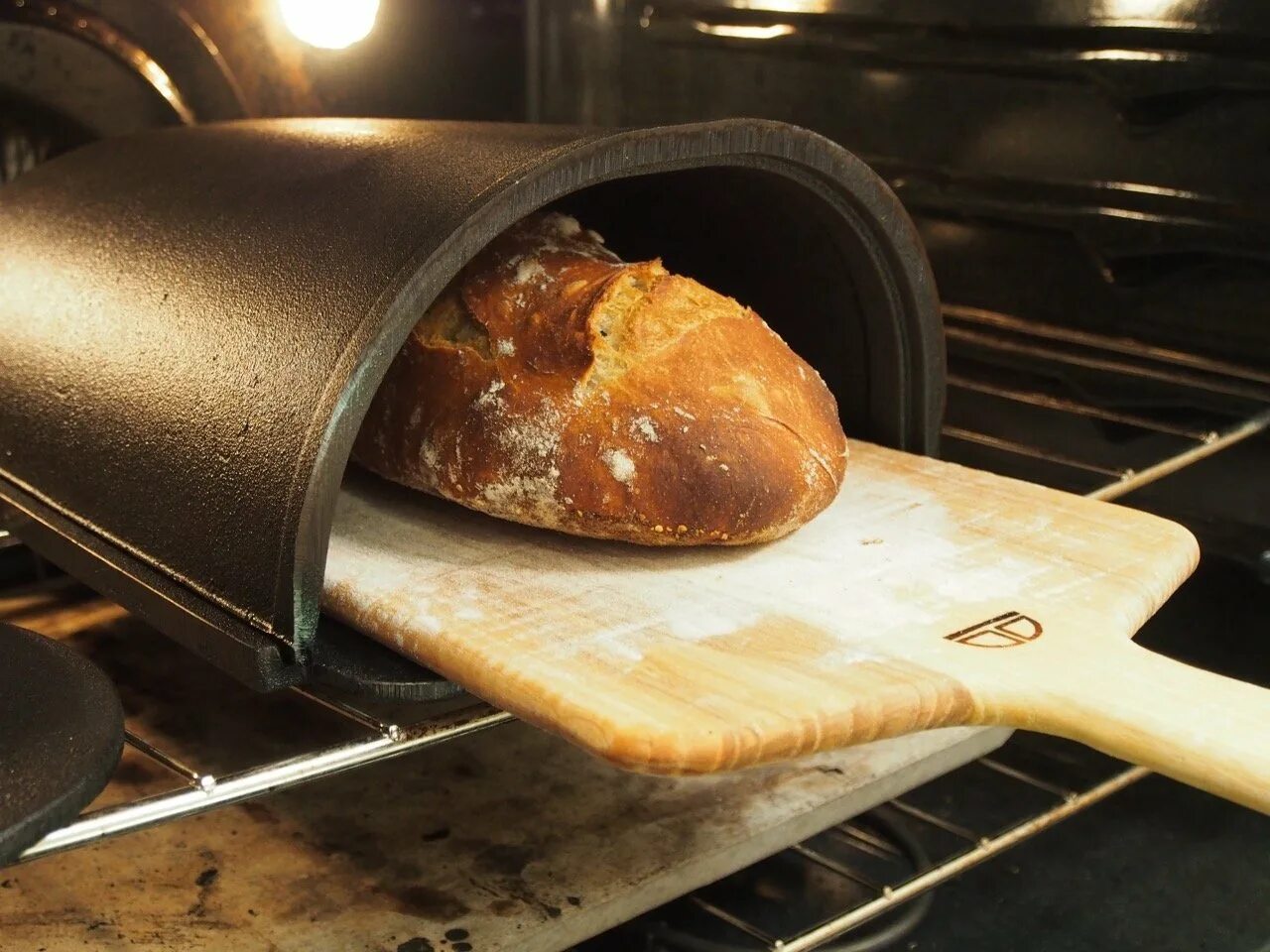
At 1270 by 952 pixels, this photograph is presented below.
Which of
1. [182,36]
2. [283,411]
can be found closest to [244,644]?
[283,411]

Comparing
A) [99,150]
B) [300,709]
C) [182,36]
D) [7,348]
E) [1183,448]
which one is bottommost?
[300,709]

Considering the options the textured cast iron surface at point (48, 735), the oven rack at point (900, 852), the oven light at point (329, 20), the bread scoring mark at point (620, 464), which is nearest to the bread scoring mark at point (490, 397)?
the bread scoring mark at point (620, 464)

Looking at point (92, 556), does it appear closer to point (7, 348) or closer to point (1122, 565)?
point (7, 348)

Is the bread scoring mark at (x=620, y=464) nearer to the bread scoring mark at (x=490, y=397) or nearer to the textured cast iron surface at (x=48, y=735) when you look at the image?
the bread scoring mark at (x=490, y=397)

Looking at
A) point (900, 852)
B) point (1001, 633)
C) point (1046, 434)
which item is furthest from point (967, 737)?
point (1001, 633)

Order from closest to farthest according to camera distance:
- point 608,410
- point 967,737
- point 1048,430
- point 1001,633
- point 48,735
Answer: point 48,735
point 1001,633
point 608,410
point 967,737
point 1048,430

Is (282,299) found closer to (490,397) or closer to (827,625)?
(490,397)

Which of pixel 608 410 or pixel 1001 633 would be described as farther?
pixel 608 410
